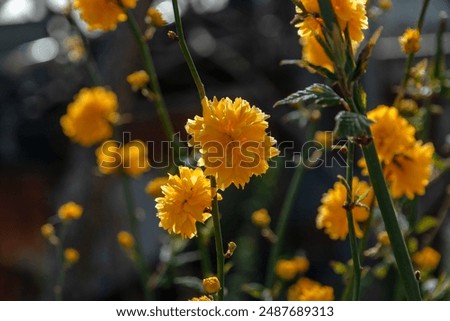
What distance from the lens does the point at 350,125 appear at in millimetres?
760

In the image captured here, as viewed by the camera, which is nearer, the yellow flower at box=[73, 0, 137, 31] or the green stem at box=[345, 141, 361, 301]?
the green stem at box=[345, 141, 361, 301]

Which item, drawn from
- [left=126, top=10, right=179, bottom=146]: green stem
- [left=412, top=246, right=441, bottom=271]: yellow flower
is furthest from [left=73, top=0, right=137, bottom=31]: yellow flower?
[left=412, top=246, right=441, bottom=271]: yellow flower

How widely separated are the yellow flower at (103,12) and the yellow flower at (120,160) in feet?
1.61

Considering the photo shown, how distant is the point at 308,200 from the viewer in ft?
11.1

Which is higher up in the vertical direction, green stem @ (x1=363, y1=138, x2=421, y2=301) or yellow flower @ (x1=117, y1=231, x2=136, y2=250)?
green stem @ (x1=363, y1=138, x2=421, y2=301)

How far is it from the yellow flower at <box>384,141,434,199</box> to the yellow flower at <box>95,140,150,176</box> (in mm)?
631

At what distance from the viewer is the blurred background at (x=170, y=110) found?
3117mm

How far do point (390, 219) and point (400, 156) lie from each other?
0.44 m

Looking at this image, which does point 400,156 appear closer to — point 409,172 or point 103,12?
point 409,172

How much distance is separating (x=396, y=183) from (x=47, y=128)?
2774 millimetres

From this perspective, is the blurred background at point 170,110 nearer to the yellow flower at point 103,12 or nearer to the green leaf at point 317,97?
the yellow flower at point 103,12

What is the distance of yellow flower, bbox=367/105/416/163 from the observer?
4.12 feet

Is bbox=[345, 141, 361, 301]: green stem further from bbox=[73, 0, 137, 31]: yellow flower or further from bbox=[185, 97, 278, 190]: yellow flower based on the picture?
bbox=[73, 0, 137, 31]: yellow flower

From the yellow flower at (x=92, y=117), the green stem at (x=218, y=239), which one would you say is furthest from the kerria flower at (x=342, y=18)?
the yellow flower at (x=92, y=117)
